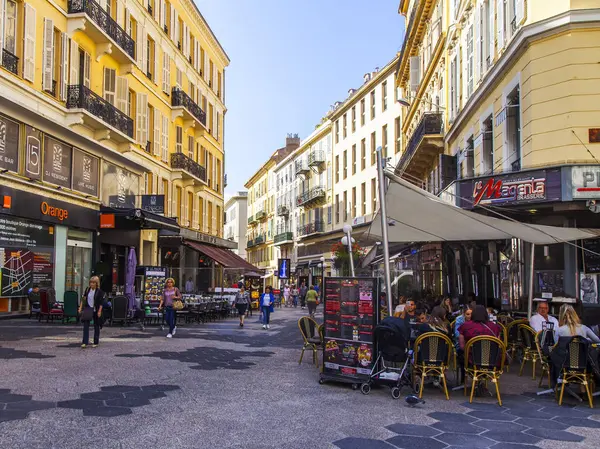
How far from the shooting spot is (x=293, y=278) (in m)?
61.6

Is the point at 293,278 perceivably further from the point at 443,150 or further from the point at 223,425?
the point at 223,425

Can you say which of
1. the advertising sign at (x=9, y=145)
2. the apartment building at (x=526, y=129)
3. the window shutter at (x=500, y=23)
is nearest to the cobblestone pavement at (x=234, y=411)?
the apartment building at (x=526, y=129)

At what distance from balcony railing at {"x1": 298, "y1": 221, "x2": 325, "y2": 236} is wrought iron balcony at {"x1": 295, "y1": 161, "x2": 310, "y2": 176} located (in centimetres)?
507

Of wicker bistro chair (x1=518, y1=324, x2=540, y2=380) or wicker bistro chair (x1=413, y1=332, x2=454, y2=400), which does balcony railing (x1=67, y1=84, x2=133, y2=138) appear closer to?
wicker bistro chair (x1=518, y1=324, x2=540, y2=380)

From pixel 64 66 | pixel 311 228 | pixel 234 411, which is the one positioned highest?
pixel 64 66

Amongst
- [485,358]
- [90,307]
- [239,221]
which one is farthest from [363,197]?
[239,221]

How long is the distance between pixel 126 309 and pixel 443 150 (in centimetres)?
1422

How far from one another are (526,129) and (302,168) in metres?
44.6

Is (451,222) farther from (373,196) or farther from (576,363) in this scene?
(373,196)

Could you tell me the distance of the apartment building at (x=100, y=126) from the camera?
18.3m

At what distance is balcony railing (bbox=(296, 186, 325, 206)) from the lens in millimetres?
52938

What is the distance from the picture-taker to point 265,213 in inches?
2948

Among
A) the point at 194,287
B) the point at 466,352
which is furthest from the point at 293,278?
the point at 466,352

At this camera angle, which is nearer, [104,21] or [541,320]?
[541,320]
